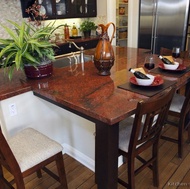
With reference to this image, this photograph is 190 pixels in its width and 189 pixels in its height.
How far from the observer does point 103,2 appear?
15.1 feet

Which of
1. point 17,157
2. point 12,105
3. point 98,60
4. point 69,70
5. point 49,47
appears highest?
point 49,47

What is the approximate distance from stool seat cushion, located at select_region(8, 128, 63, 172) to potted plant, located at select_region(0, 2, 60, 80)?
50cm

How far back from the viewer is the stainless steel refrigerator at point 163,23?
4.02 m

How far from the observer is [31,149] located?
1377 mm

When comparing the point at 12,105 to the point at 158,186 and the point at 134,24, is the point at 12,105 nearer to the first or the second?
the point at 158,186

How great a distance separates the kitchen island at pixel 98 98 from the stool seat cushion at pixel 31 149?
29 cm

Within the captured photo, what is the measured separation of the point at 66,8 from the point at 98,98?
11.3 ft

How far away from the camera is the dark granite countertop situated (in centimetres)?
123

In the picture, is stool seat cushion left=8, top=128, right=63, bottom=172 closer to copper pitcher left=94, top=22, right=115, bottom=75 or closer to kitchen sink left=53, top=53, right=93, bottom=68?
copper pitcher left=94, top=22, right=115, bottom=75

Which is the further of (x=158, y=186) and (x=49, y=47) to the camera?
(x=158, y=186)

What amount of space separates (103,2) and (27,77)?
138 inches

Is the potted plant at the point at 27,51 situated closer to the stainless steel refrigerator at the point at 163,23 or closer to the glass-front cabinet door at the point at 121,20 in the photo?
the stainless steel refrigerator at the point at 163,23

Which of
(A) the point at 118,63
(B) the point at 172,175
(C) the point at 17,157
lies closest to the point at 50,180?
(C) the point at 17,157

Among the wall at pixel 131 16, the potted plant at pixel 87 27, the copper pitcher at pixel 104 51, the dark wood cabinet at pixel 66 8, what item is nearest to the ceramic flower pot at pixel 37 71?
the copper pitcher at pixel 104 51
